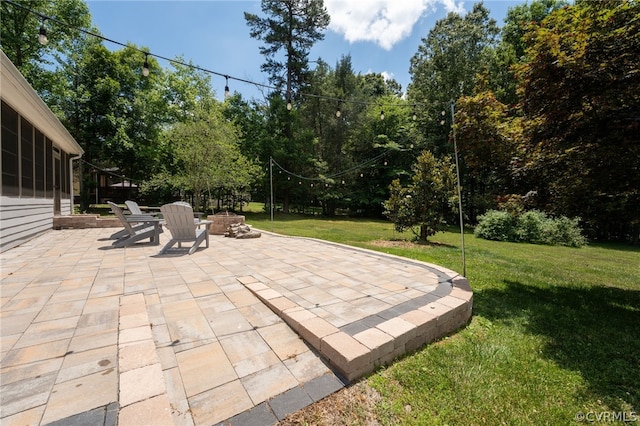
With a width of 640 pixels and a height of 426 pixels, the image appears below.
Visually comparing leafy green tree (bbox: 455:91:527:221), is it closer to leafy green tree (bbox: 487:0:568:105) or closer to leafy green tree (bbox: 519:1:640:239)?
leafy green tree (bbox: 519:1:640:239)

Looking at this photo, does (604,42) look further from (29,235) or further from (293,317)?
(29,235)

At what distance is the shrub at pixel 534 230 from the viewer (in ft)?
37.7

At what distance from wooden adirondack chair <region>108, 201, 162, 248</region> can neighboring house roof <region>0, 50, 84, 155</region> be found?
228cm

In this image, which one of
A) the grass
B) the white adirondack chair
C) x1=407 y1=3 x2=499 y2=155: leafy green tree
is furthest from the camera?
x1=407 y1=3 x2=499 y2=155: leafy green tree

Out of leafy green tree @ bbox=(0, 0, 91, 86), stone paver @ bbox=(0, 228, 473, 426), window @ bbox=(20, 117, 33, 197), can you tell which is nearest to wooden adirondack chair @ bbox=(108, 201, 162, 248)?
stone paver @ bbox=(0, 228, 473, 426)

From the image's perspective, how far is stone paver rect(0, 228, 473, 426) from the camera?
1467mm

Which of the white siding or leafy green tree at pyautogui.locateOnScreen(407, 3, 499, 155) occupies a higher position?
leafy green tree at pyautogui.locateOnScreen(407, 3, 499, 155)

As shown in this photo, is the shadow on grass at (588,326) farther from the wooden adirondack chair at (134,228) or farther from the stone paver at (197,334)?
the wooden adirondack chair at (134,228)

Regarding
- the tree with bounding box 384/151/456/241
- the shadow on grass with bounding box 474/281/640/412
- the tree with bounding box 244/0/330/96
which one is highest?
the tree with bounding box 244/0/330/96

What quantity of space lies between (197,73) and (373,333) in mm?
23124

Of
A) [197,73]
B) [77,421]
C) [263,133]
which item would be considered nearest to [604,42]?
[77,421]

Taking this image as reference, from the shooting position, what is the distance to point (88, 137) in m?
15.5

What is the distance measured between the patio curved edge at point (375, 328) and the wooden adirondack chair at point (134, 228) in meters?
4.19

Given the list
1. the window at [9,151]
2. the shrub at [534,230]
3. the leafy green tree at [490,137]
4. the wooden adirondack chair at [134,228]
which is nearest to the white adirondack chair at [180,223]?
the wooden adirondack chair at [134,228]
